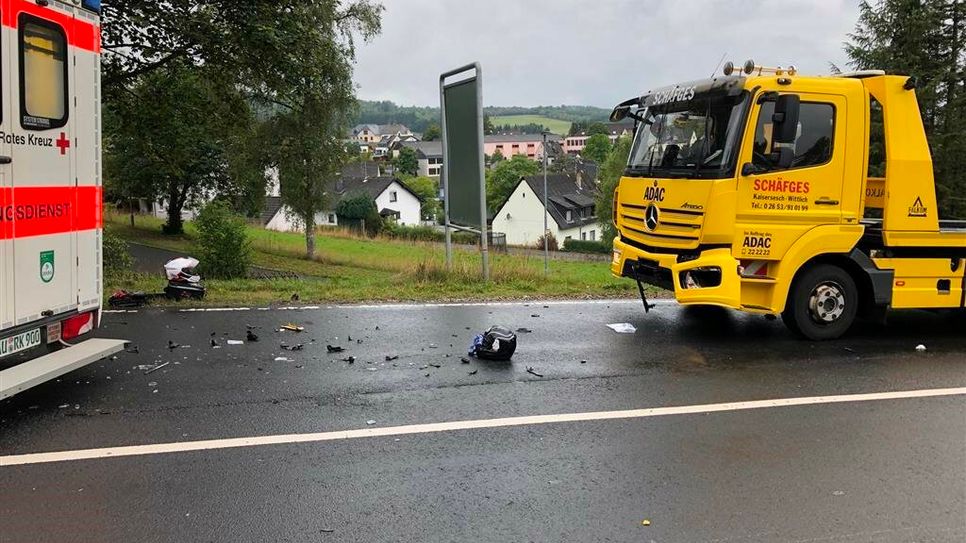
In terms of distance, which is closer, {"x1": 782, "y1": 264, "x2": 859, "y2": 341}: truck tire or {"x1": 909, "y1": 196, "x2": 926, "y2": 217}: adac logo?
{"x1": 782, "y1": 264, "x2": 859, "y2": 341}: truck tire

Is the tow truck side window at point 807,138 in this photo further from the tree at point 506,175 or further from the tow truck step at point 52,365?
the tree at point 506,175

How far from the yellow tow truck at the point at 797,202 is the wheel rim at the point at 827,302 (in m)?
0.01

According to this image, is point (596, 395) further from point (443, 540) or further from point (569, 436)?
point (443, 540)

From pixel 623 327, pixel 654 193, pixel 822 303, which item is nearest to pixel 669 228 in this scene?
pixel 654 193

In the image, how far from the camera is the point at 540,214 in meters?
75.2

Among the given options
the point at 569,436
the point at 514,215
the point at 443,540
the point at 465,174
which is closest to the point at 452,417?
the point at 569,436

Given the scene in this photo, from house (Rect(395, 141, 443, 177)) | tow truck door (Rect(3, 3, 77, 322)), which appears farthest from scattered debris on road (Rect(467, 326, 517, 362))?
house (Rect(395, 141, 443, 177))

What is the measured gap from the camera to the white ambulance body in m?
5.21

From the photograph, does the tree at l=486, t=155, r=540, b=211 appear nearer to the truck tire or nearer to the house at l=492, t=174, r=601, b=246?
the house at l=492, t=174, r=601, b=246

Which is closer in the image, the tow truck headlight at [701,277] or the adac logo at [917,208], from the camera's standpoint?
the tow truck headlight at [701,277]

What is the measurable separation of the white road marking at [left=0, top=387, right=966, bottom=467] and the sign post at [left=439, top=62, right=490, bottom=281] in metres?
6.72

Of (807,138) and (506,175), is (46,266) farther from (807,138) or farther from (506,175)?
(506,175)

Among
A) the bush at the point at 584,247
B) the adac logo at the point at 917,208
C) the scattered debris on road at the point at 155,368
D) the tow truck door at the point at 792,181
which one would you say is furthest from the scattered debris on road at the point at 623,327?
the bush at the point at 584,247

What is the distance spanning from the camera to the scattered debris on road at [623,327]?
8.53 metres
